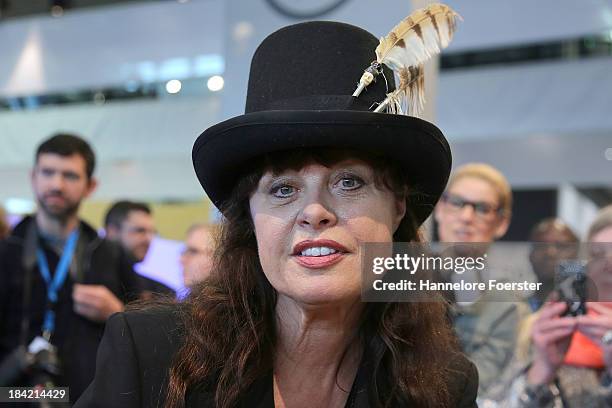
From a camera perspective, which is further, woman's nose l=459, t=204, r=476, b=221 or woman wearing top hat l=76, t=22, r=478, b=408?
woman's nose l=459, t=204, r=476, b=221

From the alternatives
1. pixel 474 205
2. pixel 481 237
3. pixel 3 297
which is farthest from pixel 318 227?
pixel 3 297

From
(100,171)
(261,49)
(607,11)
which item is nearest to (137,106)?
(100,171)

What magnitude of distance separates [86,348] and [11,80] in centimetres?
502

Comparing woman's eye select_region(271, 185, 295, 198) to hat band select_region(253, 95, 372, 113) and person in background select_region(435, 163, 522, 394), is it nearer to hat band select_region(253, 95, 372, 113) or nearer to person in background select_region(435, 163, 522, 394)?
hat band select_region(253, 95, 372, 113)

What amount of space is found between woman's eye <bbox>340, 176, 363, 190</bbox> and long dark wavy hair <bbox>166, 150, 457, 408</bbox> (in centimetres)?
4

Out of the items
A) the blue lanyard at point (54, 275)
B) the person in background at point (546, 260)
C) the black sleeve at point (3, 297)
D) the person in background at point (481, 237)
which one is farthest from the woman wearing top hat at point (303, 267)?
the black sleeve at point (3, 297)

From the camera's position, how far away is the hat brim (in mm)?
1382

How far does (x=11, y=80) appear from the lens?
691 centimetres

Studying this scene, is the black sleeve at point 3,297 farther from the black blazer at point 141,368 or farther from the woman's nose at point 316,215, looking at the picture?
the woman's nose at point 316,215

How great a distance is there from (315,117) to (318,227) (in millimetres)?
188

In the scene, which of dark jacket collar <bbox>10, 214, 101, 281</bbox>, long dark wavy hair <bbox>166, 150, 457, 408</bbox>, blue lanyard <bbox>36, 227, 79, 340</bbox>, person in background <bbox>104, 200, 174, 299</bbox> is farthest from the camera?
person in background <bbox>104, 200, 174, 299</bbox>

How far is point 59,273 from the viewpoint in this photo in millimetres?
2637

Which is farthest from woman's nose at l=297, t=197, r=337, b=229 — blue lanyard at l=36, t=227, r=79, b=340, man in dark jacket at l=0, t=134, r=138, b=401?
blue lanyard at l=36, t=227, r=79, b=340

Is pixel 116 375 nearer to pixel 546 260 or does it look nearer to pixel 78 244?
pixel 546 260
